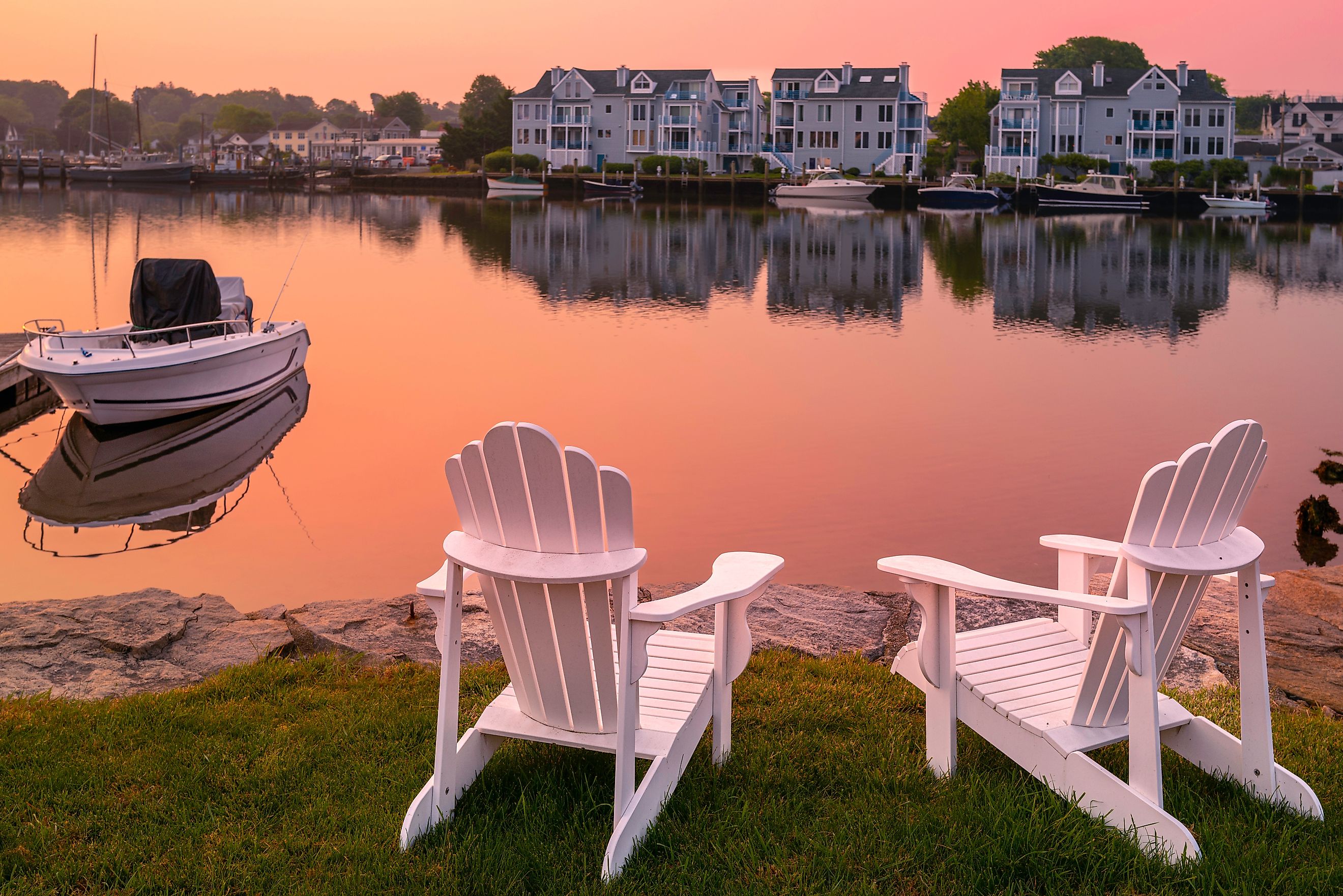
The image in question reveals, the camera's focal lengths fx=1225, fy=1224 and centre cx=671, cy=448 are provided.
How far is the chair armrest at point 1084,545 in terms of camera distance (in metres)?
3.86

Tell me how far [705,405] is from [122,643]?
12316 mm

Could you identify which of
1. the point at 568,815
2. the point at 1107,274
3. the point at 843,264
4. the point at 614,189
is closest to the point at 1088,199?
the point at 614,189

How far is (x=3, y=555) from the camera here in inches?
401

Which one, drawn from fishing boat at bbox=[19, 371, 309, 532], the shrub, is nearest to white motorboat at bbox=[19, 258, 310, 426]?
fishing boat at bbox=[19, 371, 309, 532]

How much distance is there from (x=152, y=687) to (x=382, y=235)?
47.7 meters

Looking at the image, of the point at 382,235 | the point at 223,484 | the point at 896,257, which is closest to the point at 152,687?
the point at 223,484

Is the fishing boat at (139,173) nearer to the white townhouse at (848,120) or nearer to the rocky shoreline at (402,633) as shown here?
the white townhouse at (848,120)

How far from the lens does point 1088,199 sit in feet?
236

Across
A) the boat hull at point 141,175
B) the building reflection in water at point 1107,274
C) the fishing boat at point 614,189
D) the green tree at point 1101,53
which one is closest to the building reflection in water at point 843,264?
the building reflection in water at point 1107,274

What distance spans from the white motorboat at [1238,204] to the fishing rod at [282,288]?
164ft

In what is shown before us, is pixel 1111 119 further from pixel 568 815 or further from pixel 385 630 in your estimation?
pixel 568 815

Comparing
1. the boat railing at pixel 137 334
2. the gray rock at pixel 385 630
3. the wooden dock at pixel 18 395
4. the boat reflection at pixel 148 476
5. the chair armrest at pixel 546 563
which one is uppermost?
the boat railing at pixel 137 334

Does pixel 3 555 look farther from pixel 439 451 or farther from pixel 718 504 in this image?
pixel 718 504

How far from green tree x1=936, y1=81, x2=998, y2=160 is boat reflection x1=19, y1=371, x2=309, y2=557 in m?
82.4
